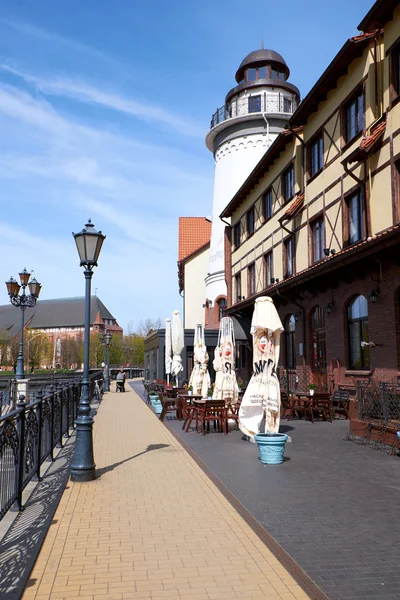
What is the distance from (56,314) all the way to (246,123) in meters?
105

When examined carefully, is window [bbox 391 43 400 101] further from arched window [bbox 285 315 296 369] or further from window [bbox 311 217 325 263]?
arched window [bbox 285 315 296 369]

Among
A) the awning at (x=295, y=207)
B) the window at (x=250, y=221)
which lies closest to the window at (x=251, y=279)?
the window at (x=250, y=221)

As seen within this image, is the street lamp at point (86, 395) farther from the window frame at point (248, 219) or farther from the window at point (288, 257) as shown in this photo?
the window frame at point (248, 219)

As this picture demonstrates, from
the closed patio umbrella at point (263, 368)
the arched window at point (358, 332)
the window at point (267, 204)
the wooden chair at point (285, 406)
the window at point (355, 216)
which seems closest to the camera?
the closed patio umbrella at point (263, 368)

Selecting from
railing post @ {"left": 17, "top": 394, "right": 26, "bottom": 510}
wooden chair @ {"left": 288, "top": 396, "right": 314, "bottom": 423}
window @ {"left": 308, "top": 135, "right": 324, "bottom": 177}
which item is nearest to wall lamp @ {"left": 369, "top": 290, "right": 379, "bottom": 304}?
wooden chair @ {"left": 288, "top": 396, "right": 314, "bottom": 423}

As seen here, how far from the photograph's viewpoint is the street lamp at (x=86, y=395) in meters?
8.00

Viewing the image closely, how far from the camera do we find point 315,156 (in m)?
17.9

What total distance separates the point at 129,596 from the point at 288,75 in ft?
110

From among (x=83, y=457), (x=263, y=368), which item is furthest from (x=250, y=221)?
(x=83, y=457)

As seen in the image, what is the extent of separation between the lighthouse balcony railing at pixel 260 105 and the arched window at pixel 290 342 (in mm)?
15309

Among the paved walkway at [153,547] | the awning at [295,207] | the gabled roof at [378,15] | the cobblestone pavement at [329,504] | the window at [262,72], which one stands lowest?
the paved walkway at [153,547]

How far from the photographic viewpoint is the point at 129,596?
3.94 m

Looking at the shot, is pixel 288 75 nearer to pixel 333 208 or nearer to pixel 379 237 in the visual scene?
pixel 333 208

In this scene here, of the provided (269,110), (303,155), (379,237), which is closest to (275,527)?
(379,237)
